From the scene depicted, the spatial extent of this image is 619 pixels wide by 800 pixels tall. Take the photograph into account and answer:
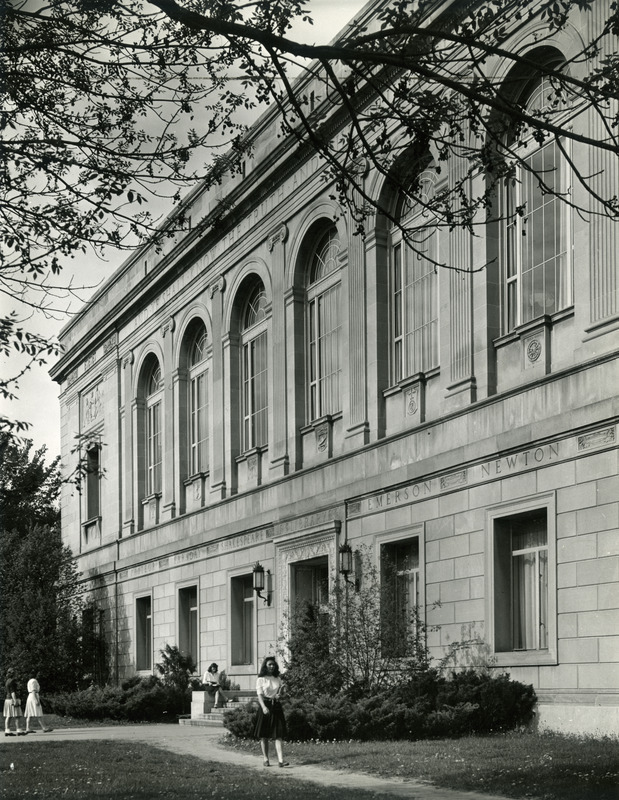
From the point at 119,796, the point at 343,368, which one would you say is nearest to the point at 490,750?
the point at 119,796

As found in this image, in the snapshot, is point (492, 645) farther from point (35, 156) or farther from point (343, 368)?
point (35, 156)

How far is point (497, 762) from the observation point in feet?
53.3

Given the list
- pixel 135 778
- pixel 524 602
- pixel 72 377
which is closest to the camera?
pixel 135 778

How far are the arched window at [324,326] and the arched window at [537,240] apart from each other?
24.8 feet

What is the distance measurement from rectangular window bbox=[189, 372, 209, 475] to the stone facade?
3.2 inches

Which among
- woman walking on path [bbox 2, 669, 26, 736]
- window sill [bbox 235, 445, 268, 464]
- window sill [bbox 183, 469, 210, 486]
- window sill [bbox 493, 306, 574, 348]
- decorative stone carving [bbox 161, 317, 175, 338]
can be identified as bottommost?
woman walking on path [bbox 2, 669, 26, 736]

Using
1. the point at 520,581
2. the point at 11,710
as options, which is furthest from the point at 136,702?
the point at 520,581

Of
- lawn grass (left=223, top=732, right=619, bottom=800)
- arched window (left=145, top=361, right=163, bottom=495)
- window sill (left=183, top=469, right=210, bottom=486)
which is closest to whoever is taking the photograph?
lawn grass (left=223, top=732, right=619, bottom=800)

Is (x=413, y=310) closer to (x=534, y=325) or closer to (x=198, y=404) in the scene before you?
(x=534, y=325)

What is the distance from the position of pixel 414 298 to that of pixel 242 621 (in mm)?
12626

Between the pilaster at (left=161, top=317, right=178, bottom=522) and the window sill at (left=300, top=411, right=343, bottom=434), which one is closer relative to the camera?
the window sill at (left=300, top=411, right=343, bottom=434)

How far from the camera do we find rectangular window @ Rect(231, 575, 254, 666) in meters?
34.6

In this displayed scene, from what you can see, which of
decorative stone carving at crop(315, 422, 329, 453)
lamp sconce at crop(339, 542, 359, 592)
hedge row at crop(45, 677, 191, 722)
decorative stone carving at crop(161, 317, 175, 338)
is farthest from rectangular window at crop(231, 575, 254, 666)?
decorative stone carving at crop(161, 317, 175, 338)

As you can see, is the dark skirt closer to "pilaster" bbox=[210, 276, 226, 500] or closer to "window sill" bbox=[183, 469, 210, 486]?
"pilaster" bbox=[210, 276, 226, 500]
